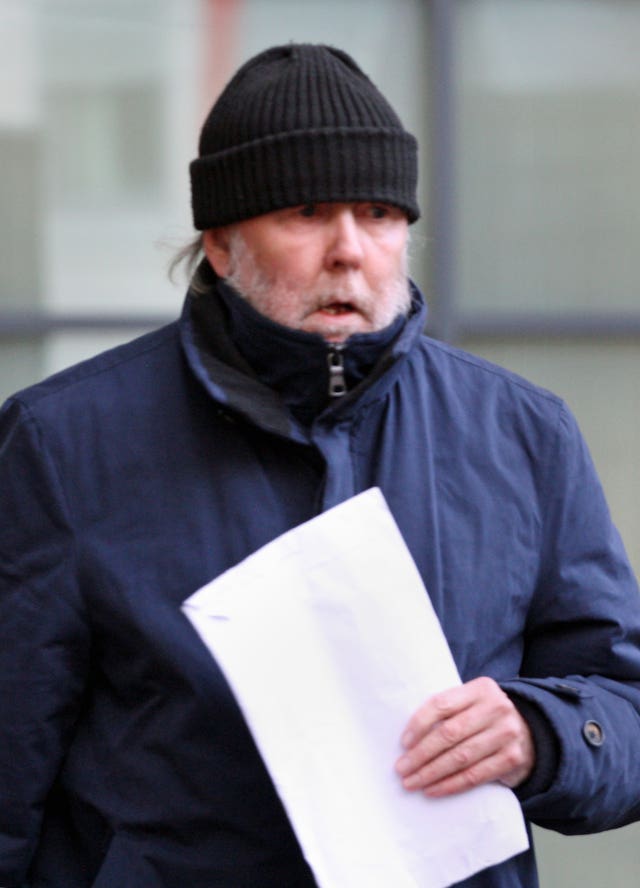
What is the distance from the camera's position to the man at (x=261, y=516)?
2105 mm

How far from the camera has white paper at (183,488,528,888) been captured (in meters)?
1.91

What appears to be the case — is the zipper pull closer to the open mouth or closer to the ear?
the open mouth

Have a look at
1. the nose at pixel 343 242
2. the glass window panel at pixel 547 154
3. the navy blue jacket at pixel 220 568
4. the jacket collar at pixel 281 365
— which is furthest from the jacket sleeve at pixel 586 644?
the glass window panel at pixel 547 154

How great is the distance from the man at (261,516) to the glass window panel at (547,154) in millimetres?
2027

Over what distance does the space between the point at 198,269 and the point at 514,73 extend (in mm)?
2145

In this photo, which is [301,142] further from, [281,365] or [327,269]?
[281,365]

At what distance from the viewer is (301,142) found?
7.26 feet

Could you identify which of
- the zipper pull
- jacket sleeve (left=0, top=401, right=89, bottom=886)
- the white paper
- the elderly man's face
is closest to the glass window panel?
the elderly man's face

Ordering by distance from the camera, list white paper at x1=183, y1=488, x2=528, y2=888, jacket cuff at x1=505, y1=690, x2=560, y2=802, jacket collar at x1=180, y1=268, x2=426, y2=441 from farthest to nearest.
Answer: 1. jacket collar at x1=180, y1=268, x2=426, y2=441
2. jacket cuff at x1=505, y1=690, x2=560, y2=802
3. white paper at x1=183, y1=488, x2=528, y2=888

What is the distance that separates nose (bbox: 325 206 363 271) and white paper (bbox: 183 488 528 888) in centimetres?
37

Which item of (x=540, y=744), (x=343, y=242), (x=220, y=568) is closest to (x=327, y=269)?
(x=343, y=242)

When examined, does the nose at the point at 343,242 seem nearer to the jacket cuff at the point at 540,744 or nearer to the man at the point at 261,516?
the man at the point at 261,516

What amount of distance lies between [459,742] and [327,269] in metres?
0.68

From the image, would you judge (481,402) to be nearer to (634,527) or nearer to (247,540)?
(247,540)
